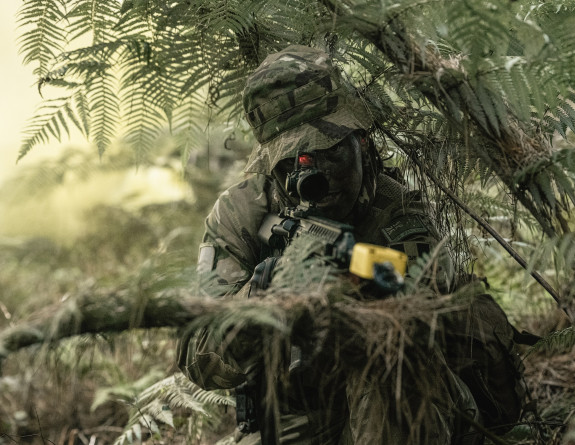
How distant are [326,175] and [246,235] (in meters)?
0.53

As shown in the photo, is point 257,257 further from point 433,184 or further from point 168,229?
point 168,229

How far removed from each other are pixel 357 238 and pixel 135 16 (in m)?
1.19

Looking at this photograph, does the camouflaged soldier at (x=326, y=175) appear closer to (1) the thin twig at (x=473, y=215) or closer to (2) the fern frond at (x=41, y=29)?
(1) the thin twig at (x=473, y=215)

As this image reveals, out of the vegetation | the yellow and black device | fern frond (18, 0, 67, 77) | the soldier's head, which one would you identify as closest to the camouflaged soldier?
the soldier's head

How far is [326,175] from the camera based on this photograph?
6.95 feet

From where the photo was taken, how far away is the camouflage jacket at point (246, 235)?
2195mm

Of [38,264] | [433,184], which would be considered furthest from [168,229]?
[433,184]

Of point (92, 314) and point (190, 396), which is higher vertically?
point (92, 314)

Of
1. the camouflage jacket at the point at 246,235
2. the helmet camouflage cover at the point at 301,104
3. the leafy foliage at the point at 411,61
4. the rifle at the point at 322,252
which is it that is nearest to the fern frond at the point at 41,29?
the leafy foliage at the point at 411,61

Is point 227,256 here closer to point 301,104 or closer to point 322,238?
point 301,104

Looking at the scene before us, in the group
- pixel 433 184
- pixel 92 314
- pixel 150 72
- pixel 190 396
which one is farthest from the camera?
pixel 190 396

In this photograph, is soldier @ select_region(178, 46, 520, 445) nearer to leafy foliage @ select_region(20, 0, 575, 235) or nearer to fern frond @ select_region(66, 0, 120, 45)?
leafy foliage @ select_region(20, 0, 575, 235)

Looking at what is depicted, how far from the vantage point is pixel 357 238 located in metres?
2.32

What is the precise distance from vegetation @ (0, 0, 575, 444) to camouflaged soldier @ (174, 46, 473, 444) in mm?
118
